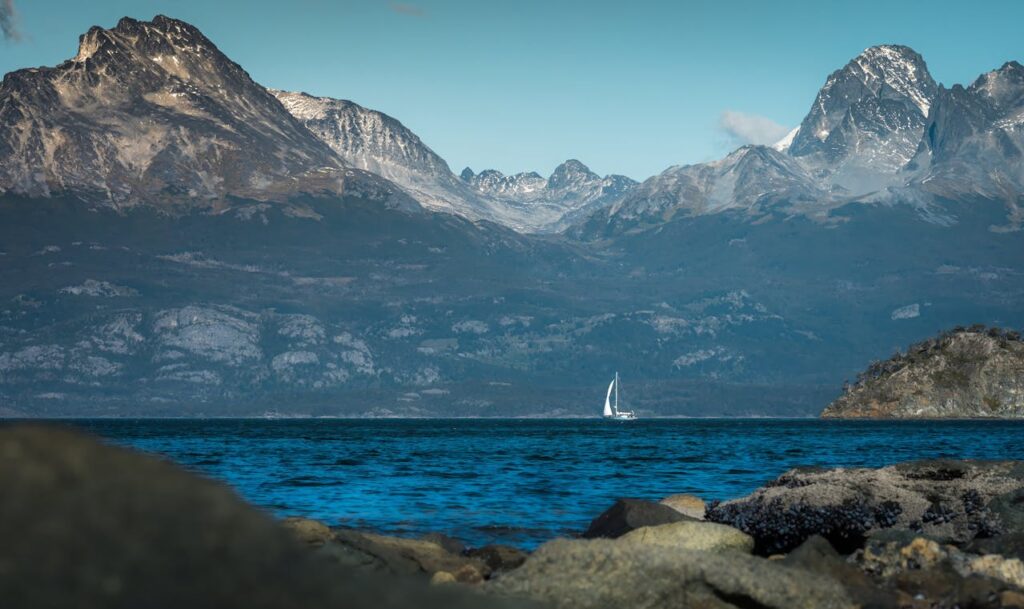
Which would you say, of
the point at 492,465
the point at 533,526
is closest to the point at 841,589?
the point at 533,526

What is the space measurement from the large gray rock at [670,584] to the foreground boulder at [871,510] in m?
11.3

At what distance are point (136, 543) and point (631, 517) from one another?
22.2 meters

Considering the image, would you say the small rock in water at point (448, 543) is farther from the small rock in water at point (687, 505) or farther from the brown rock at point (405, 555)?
the small rock in water at point (687, 505)

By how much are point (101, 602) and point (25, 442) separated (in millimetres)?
1895

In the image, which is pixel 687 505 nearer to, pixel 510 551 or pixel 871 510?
pixel 871 510

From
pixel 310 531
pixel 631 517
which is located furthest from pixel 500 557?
pixel 631 517

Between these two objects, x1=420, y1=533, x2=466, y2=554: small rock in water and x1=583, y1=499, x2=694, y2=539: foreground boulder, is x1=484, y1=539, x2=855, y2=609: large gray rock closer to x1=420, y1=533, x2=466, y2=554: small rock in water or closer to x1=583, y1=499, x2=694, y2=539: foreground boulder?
x1=420, y1=533, x2=466, y2=554: small rock in water

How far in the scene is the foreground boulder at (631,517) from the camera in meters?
29.7

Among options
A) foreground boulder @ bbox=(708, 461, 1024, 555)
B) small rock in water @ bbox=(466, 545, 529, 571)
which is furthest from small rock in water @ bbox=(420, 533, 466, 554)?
foreground boulder @ bbox=(708, 461, 1024, 555)

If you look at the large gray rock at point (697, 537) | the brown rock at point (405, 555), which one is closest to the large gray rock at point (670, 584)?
the brown rock at point (405, 555)

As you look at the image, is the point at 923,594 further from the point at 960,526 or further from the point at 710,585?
the point at 960,526

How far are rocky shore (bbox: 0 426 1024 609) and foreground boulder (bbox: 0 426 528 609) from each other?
0.04 ft

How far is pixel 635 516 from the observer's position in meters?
30.0

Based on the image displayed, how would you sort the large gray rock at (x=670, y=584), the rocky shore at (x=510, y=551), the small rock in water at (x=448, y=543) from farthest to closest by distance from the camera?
1. the small rock in water at (x=448, y=543)
2. the large gray rock at (x=670, y=584)
3. the rocky shore at (x=510, y=551)
